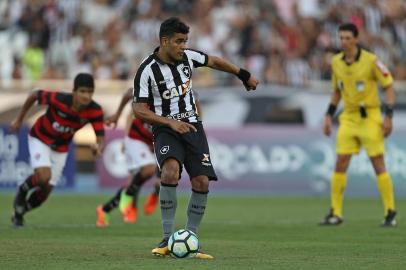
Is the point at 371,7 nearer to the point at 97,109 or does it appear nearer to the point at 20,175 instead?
the point at 20,175

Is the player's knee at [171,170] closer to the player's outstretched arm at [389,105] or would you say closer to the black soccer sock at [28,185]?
the black soccer sock at [28,185]

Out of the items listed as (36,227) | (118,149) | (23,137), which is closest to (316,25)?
(118,149)

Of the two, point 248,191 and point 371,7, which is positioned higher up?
point 371,7

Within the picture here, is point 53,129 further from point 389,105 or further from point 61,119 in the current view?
point 389,105

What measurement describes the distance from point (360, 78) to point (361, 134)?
0.75 m

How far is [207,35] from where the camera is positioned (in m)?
26.0

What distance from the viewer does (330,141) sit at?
71.8 ft

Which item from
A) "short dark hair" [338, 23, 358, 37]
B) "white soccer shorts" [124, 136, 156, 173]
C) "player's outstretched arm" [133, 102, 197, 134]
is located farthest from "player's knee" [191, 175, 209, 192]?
"white soccer shorts" [124, 136, 156, 173]

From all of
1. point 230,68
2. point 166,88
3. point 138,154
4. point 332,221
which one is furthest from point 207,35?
point 166,88

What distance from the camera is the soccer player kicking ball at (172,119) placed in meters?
9.31

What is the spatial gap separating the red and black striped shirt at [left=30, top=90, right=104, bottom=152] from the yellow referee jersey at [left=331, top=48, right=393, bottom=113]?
3.27 m

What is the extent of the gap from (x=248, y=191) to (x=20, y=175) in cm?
498

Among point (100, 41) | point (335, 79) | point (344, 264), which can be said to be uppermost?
point (100, 41)

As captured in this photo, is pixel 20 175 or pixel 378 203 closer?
pixel 378 203
